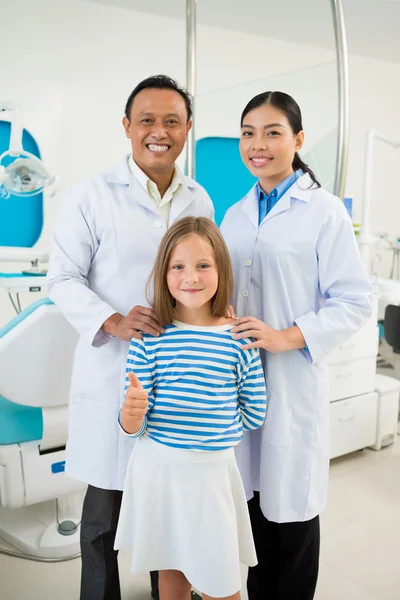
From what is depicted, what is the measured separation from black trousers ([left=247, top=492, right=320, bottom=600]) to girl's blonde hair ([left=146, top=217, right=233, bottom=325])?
21.7 inches

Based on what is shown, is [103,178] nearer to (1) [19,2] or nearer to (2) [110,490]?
(2) [110,490]

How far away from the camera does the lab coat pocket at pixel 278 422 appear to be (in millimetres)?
1235

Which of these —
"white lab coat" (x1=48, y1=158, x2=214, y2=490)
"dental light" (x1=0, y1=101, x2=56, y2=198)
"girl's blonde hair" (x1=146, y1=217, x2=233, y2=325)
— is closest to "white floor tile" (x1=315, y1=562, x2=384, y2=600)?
"white lab coat" (x1=48, y1=158, x2=214, y2=490)

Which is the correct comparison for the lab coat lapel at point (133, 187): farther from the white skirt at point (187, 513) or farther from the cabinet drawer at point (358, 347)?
the cabinet drawer at point (358, 347)

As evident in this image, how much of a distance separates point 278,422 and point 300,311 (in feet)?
0.85

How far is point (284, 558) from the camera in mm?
1338

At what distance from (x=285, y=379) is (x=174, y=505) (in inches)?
14.6

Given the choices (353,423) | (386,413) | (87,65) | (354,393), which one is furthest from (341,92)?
(87,65)

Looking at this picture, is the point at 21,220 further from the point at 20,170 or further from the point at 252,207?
the point at 252,207

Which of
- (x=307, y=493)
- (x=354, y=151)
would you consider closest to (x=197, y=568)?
(x=307, y=493)

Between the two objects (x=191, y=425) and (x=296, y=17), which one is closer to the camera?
(x=191, y=425)

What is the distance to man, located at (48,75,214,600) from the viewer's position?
4.20 feet

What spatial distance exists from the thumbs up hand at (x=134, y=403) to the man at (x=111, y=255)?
233 mm

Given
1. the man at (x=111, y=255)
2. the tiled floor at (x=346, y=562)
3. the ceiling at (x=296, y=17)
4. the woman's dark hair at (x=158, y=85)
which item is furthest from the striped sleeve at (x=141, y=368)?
the ceiling at (x=296, y=17)
